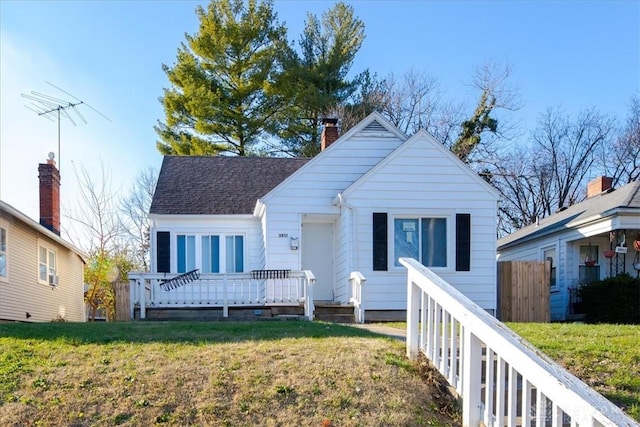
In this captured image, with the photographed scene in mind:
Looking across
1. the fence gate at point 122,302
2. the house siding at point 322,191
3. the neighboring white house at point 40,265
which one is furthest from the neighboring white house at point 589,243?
the neighboring white house at point 40,265

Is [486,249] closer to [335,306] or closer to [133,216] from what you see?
[335,306]

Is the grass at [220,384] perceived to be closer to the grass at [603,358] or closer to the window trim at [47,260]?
the grass at [603,358]

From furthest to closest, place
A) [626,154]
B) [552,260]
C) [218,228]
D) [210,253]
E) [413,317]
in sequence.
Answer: [626,154]
[552,260]
[218,228]
[210,253]
[413,317]

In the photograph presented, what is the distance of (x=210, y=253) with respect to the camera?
47.2ft

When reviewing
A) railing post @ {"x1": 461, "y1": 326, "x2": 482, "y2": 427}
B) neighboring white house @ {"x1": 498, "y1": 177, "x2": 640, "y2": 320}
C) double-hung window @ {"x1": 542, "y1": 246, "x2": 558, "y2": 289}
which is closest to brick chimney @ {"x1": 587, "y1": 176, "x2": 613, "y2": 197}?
neighboring white house @ {"x1": 498, "y1": 177, "x2": 640, "y2": 320}

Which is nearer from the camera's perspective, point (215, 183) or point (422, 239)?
point (422, 239)

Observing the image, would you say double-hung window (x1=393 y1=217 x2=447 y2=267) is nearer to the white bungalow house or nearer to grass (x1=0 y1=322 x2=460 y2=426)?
the white bungalow house

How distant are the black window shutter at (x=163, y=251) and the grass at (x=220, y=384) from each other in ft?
22.8

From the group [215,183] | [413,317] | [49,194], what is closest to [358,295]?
[413,317]

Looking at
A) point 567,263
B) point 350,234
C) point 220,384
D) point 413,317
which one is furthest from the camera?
point 567,263

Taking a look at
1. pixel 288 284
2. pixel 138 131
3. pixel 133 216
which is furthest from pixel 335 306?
pixel 133 216

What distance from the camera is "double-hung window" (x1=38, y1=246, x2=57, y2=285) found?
57.2 feet

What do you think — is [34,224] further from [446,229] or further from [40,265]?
[446,229]

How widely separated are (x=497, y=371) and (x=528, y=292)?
9835 millimetres
